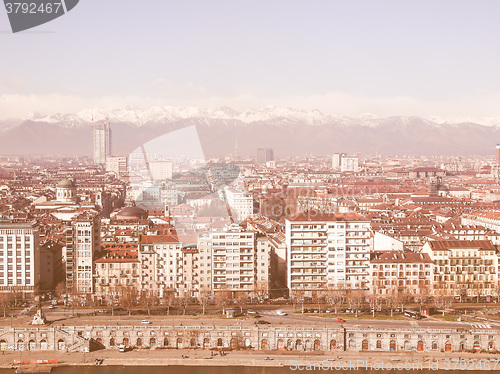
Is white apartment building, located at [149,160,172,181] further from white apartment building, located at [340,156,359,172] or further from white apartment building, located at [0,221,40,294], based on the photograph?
white apartment building, located at [340,156,359,172]

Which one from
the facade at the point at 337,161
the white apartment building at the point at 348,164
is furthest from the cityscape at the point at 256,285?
the facade at the point at 337,161

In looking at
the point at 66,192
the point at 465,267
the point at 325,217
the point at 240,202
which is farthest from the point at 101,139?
the point at 465,267

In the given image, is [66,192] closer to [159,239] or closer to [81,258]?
[81,258]

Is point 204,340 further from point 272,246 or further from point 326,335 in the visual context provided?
point 272,246

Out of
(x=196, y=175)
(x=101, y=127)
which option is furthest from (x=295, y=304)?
(x=101, y=127)

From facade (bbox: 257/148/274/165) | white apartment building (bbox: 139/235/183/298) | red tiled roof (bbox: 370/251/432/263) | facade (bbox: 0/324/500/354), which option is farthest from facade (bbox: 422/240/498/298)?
facade (bbox: 257/148/274/165)

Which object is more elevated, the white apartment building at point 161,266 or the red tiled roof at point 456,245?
the red tiled roof at point 456,245

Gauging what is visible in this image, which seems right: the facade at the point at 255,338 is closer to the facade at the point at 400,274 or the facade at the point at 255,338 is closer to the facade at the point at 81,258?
the facade at the point at 81,258
